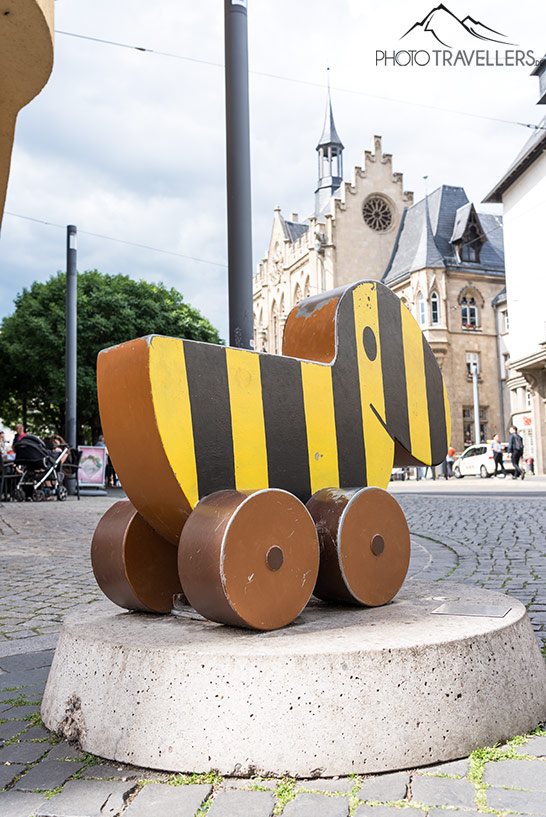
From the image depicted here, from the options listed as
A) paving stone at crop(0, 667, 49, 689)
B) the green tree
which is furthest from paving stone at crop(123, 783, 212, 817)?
the green tree

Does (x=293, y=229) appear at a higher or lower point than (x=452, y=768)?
higher

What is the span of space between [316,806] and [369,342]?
7.46 feet

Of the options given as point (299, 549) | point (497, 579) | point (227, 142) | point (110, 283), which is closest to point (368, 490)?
point (299, 549)

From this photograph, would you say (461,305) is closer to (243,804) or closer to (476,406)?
(476,406)

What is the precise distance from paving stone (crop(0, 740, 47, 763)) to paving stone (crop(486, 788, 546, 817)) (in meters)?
1.48

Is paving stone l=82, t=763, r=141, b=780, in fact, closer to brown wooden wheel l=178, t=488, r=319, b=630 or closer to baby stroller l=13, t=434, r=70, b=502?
brown wooden wheel l=178, t=488, r=319, b=630

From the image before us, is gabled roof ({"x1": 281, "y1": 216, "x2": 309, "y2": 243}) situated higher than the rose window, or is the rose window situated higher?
gabled roof ({"x1": 281, "y1": 216, "x2": 309, "y2": 243})

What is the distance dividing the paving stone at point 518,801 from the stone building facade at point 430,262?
4569 centimetres

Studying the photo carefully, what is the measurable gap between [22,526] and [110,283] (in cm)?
2626

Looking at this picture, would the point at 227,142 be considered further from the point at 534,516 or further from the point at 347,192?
the point at 347,192

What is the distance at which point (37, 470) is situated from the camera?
16781 millimetres

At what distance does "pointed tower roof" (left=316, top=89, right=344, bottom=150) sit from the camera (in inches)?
2594

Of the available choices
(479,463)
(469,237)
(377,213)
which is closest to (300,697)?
(479,463)

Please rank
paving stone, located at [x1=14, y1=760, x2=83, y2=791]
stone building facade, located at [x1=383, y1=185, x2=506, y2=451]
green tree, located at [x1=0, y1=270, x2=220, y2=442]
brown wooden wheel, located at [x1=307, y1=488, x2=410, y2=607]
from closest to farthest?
paving stone, located at [x1=14, y1=760, x2=83, y2=791] < brown wooden wheel, located at [x1=307, y1=488, x2=410, y2=607] < green tree, located at [x1=0, y1=270, x2=220, y2=442] < stone building facade, located at [x1=383, y1=185, x2=506, y2=451]
